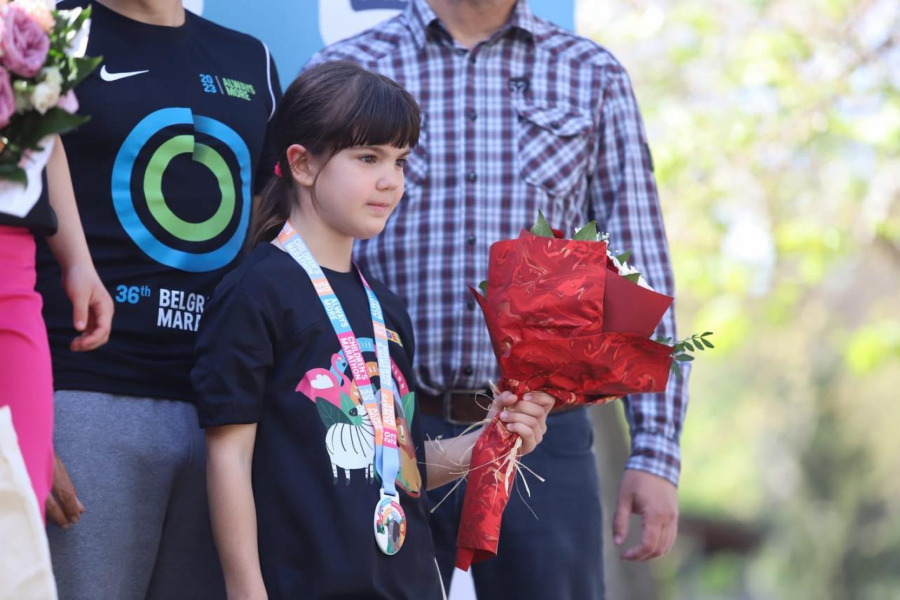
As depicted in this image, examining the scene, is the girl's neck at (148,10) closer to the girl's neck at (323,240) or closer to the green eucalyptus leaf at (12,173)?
the girl's neck at (323,240)

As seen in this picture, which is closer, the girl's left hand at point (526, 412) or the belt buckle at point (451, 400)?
the girl's left hand at point (526, 412)

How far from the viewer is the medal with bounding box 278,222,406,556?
8.35 ft

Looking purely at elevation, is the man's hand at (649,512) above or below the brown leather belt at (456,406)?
below

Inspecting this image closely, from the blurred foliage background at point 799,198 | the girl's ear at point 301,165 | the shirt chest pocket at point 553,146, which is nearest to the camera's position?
the girl's ear at point 301,165

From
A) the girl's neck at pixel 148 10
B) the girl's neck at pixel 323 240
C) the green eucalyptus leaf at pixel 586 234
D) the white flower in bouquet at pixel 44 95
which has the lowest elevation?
the girl's neck at pixel 323 240

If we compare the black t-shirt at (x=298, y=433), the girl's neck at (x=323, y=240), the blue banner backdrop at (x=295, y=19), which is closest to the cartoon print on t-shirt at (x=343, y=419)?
the black t-shirt at (x=298, y=433)

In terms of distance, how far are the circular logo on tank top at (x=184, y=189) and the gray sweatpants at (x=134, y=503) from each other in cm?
38

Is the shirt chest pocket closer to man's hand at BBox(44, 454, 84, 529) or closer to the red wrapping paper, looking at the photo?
the red wrapping paper

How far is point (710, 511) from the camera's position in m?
18.7

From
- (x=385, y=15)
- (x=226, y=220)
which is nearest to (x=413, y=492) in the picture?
(x=226, y=220)

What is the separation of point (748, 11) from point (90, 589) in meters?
8.40

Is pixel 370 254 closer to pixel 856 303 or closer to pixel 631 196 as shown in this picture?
pixel 631 196

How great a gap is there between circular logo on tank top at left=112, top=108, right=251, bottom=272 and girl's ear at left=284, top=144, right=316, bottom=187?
0.22 metres

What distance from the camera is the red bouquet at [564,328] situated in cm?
259
